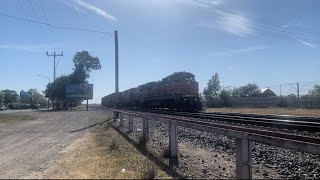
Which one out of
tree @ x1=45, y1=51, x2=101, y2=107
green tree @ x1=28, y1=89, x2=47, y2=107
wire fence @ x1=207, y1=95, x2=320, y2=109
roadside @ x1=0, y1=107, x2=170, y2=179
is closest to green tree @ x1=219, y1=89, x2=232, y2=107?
wire fence @ x1=207, y1=95, x2=320, y2=109

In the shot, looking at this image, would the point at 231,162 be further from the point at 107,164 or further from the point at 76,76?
the point at 76,76

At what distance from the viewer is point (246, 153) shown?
6.44 m

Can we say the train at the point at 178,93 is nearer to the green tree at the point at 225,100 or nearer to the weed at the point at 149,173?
the weed at the point at 149,173

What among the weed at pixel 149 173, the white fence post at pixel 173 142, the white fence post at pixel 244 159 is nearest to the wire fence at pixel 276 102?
the white fence post at pixel 173 142

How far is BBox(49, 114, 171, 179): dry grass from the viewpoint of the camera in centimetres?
784

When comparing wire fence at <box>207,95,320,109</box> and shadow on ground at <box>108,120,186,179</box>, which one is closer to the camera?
shadow on ground at <box>108,120,186,179</box>

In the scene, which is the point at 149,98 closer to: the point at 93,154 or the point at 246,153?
the point at 93,154

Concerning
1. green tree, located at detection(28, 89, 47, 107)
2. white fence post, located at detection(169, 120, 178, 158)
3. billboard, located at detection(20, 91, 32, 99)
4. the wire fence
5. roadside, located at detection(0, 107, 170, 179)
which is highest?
billboard, located at detection(20, 91, 32, 99)

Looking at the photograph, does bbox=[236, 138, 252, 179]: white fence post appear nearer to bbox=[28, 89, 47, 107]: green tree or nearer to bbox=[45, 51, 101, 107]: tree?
bbox=[45, 51, 101, 107]: tree

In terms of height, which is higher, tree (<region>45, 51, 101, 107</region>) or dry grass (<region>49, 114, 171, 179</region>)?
tree (<region>45, 51, 101, 107</region>)

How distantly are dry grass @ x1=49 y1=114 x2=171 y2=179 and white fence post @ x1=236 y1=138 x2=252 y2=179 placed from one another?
1.70m

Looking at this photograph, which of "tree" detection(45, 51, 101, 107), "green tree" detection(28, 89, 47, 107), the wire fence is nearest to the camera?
the wire fence

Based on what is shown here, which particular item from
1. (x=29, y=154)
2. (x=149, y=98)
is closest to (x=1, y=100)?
(x=149, y=98)

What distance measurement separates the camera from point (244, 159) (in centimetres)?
639
